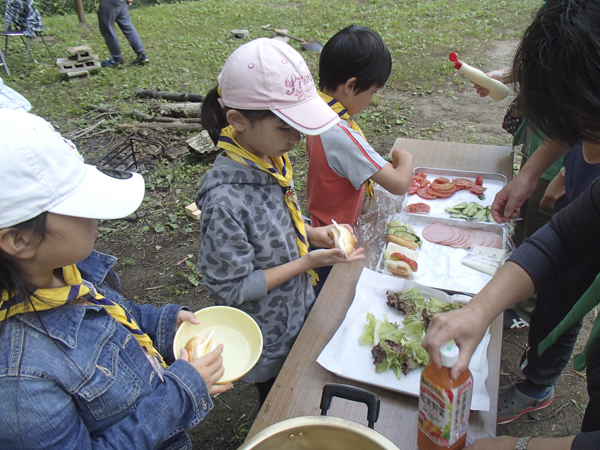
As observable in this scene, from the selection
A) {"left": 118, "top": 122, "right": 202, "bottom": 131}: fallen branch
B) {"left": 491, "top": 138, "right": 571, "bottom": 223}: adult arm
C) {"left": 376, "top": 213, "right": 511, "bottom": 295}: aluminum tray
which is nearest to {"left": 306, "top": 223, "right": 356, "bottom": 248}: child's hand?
{"left": 376, "top": 213, "right": 511, "bottom": 295}: aluminum tray

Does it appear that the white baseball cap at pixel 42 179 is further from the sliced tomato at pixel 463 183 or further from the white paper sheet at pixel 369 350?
the sliced tomato at pixel 463 183

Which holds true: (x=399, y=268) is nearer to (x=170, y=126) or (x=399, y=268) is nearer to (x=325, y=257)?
(x=325, y=257)

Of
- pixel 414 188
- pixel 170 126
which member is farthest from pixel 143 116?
pixel 414 188

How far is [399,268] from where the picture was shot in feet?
6.47

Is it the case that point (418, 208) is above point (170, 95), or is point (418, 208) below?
above

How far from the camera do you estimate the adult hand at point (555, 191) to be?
7.86 feet

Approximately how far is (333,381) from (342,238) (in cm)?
63

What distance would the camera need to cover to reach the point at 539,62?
48.6 inches

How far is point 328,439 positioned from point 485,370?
0.72m

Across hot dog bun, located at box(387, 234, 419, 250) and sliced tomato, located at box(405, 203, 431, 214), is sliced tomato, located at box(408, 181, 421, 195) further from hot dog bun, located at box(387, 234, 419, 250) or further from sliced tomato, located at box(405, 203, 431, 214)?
hot dog bun, located at box(387, 234, 419, 250)

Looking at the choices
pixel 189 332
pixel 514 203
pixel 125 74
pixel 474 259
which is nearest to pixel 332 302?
pixel 189 332

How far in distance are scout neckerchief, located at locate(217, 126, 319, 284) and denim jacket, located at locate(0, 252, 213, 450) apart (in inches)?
24.0

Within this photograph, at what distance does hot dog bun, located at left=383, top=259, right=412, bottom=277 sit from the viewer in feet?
6.44

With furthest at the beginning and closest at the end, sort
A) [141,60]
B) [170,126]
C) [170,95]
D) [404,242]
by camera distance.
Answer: [141,60] → [170,95] → [170,126] → [404,242]
